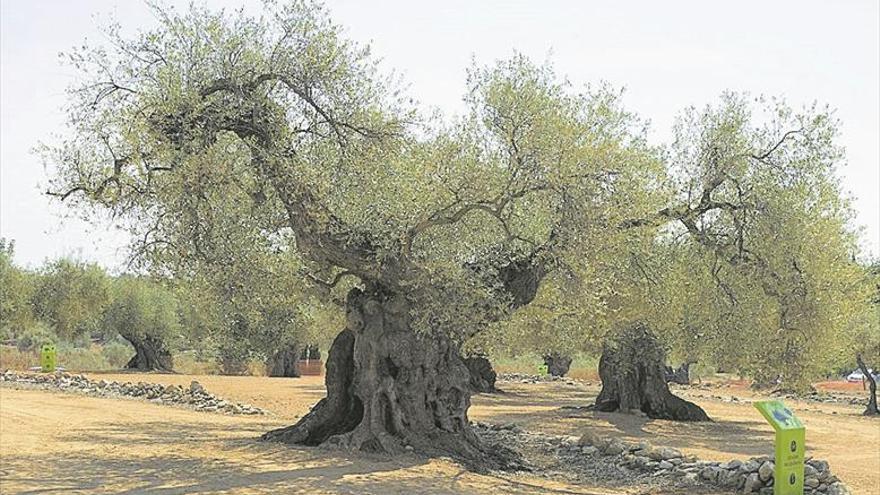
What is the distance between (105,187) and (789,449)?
1076cm

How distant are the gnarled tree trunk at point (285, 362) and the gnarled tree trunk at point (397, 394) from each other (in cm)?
3036

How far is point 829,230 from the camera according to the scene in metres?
20.4

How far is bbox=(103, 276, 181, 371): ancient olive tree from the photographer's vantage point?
4841 cm

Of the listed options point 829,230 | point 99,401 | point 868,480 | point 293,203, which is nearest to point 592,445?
point 868,480

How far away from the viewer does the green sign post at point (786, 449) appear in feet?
44.0

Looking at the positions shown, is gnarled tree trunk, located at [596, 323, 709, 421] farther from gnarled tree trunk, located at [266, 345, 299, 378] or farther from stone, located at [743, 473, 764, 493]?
gnarled tree trunk, located at [266, 345, 299, 378]

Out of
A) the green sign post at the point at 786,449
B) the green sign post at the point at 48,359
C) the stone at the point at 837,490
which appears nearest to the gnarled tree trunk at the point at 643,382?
the stone at the point at 837,490

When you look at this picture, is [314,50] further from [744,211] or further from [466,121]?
[744,211]

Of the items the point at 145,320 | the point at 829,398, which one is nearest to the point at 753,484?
the point at 829,398

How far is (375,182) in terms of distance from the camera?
50.6 feet

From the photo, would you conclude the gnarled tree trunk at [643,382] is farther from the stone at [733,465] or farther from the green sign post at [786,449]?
the green sign post at [786,449]

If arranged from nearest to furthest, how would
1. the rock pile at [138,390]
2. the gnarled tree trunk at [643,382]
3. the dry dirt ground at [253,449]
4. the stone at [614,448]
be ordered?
the dry dirt ground at [253,449] → the stone at [614,448] → the rock pile at [138,390] → the gnarled tree trunk at [643,382]

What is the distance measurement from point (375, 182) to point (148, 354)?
37.0 meters

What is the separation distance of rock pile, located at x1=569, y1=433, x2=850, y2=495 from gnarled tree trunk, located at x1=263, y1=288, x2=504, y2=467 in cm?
267
